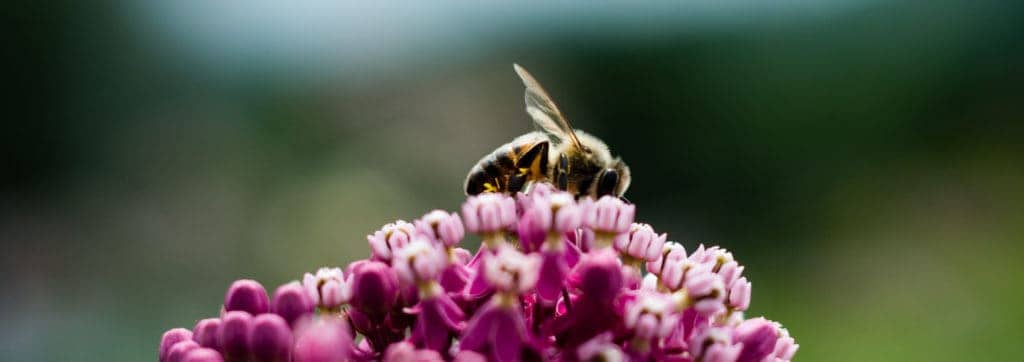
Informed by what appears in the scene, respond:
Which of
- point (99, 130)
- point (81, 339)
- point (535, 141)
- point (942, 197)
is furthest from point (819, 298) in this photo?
point (99, 130)

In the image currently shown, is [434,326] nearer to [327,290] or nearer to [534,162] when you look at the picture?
[327,290]

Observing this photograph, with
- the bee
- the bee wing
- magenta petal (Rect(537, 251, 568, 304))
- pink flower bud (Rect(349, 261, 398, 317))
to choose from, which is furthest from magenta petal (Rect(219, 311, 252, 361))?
the bee wing

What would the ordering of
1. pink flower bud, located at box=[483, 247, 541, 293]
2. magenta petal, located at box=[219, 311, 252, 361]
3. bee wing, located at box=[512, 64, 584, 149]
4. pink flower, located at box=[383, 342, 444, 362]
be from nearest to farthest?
pink flower, located at box=[383, 342, 444, 362]
pink flower bud, located at box=[483, 247, 541, 293]
magenta petal, located at box=[219, 311, 252, 361]
bee wing, located at box=[512, 64, 584, 149]

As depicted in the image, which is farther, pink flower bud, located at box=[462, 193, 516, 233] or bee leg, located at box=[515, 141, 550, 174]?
bee leg, located at box=[515, 141, 550, 174]

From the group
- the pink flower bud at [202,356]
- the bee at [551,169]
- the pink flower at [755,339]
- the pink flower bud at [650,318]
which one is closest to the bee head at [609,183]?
the bee at [551,169]

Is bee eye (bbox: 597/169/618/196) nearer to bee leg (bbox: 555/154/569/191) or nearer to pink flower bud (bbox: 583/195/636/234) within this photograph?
bee leg (bbox: 555/154/569/191)

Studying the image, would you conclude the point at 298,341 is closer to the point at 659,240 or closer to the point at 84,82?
the point at 659,240
